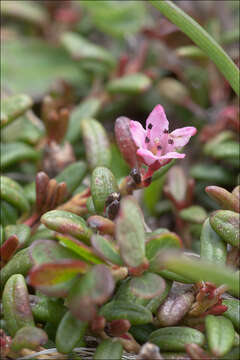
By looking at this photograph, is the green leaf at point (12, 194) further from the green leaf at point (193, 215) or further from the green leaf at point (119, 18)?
the green leaf at point (119, 18)

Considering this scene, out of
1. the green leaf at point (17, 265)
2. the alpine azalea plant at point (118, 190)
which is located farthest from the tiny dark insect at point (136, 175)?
the green leaf at point (17, 265)

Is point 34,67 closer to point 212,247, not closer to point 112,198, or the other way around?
point 112,198

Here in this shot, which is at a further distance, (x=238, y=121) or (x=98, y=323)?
(x=238, y=121)

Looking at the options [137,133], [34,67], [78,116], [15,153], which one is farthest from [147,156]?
[34,67]

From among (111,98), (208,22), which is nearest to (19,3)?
(111,98)

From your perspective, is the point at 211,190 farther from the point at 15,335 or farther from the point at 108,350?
the point at 15,335

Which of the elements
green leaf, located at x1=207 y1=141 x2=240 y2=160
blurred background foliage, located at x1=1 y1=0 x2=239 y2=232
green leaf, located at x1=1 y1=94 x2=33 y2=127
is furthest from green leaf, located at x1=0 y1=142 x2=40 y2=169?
green leaf, located at x1=207 y1=141 x2=240 y2=160

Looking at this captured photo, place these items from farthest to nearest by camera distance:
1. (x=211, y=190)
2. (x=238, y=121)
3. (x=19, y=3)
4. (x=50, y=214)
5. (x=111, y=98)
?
(x=19, y=3) < (x=111, y=98) < (x=238, y=121) < (x=211, y=190) < (x=50, y=214)
